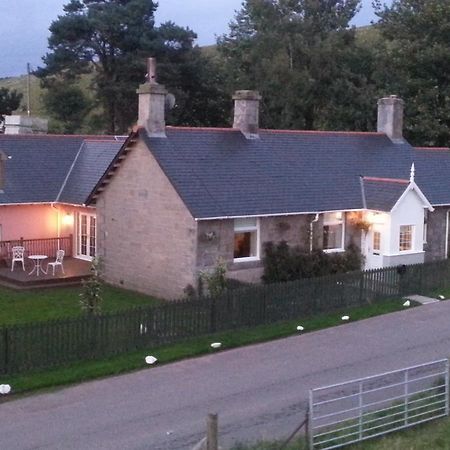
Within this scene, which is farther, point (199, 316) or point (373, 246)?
point (373, 246)

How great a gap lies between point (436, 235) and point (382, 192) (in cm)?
380

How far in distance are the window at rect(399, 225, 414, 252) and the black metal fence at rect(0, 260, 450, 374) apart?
8.30 feet

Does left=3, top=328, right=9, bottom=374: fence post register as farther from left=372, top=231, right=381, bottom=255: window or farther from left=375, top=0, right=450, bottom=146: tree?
left=375, top=0, right=450, bottom=146: tree

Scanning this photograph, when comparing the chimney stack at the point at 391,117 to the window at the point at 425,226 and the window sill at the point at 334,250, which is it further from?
the window sill at the point at 334,250

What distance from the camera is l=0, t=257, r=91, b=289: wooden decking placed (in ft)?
94.2

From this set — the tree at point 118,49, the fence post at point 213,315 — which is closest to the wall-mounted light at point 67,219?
the fence post at point 213,315

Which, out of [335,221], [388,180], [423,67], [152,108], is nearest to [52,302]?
[152,108]

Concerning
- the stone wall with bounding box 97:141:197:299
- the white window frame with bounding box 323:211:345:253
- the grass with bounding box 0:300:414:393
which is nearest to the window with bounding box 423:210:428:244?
the white window frame with bounding box 323:211:345:253

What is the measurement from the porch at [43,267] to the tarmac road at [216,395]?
981 cm

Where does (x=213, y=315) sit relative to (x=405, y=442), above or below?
above

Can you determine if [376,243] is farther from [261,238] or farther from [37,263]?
[37,263]

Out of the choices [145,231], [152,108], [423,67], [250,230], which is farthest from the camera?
[423,67]

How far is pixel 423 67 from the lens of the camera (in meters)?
50.6

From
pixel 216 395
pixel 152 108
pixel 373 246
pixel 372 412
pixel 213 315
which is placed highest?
pixel 152 108
